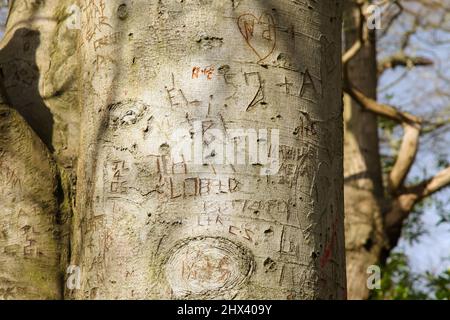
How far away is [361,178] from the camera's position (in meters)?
7.46

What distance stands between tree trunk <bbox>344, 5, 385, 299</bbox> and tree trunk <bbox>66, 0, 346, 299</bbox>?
4.74m

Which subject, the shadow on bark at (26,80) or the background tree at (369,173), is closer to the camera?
the shadow on bark at (26,80)

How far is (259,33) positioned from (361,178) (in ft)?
17.9

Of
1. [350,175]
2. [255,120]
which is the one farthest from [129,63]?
[350,175]

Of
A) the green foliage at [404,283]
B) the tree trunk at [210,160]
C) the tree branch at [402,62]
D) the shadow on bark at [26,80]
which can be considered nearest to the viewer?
the tree trunk at [210,160]

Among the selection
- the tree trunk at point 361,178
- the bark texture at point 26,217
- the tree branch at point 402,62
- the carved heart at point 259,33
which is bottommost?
the bark texture at point 26,217

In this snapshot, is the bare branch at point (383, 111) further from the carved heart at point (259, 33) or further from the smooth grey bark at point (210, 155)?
the carved heart at point (259, 33)

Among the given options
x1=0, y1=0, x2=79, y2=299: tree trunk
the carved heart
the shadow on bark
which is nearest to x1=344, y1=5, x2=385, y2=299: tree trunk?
the shadow on bark

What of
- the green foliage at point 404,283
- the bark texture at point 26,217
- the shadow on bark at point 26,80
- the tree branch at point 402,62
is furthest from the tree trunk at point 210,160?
the tree branch at point 402,62

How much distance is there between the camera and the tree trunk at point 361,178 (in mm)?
7074

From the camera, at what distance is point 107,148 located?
216 cm

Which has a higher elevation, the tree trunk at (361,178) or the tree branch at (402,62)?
the tree branch at (402,62)

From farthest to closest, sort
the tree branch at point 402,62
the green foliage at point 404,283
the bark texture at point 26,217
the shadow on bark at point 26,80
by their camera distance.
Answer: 1. the tree branch at point 402,62
2. the green foliage at point 404,283
3. the shadow on bark at point 26,80
4. the bark texture at point 26,217

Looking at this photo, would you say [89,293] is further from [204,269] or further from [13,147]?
[13,147]
